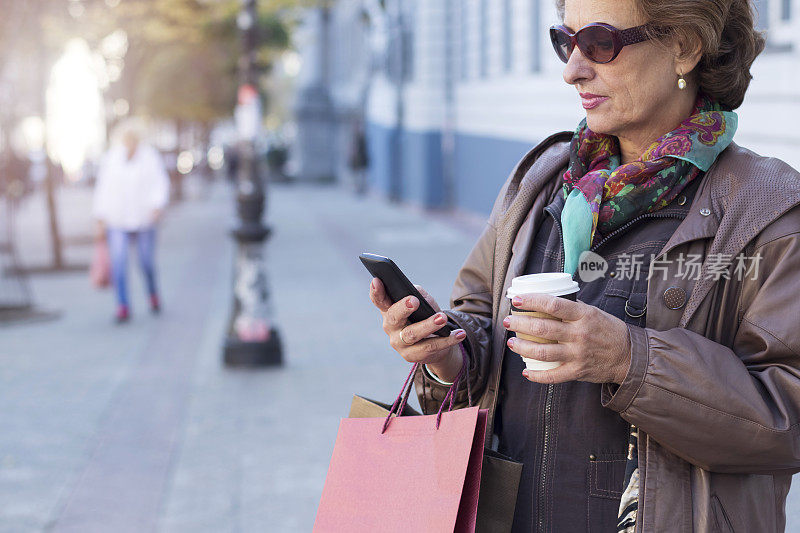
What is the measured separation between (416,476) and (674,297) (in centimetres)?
59

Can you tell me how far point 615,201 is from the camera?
6.75ft

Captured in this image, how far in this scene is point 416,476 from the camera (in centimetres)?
198

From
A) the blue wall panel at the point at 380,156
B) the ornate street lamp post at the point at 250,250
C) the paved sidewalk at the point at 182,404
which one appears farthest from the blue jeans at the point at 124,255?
the blue wall panel at the point at 380,156

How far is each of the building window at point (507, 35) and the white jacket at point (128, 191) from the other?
8226mm

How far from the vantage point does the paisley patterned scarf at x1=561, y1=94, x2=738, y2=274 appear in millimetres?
2039

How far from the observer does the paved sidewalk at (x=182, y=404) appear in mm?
5289

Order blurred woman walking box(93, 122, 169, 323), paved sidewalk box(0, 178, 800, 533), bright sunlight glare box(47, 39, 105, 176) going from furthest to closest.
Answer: bright sunlight glare box(47, 39, 105, 176)
blurred woman walking box(93, 122, 169, 323)
paved sidewalk box(0, 178, 800, 533)

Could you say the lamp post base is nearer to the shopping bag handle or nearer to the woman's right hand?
the shopping bag handle

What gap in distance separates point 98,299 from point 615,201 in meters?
11.1

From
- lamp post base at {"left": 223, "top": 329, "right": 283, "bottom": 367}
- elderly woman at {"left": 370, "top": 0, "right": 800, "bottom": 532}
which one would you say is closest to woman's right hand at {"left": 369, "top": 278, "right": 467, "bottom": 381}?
elderly woman at {"left": 370, "top": 0, "right": 800, "bottom": 532}

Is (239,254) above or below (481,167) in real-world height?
above

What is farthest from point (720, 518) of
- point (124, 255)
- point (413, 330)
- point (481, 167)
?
point (481, 167)

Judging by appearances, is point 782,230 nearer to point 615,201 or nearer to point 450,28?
point 615,201

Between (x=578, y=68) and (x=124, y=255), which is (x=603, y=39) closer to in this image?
(x=578, y=68)
